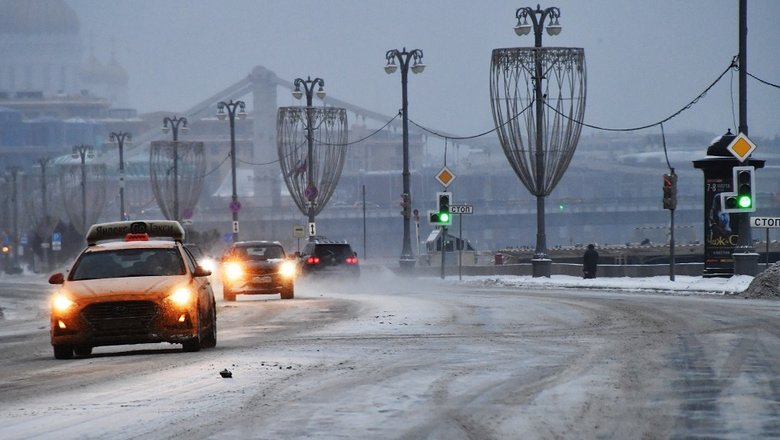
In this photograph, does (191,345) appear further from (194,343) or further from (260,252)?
(260,252)

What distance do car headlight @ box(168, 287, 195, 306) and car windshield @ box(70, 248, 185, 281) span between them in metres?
0.82

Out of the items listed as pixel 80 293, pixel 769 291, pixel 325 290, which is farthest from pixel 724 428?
pixel 325 290

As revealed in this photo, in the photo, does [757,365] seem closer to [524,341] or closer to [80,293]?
[524,341]

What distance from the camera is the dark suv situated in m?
46.2

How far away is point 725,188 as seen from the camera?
131ft

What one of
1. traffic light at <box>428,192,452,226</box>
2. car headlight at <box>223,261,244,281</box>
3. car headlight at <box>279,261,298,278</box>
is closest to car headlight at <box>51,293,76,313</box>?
car headlight at <box>223,261,244,281</box>

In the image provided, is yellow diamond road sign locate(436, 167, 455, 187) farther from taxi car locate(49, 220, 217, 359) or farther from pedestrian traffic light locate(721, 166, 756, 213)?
taxi car locate(49, 220, 217, 359)

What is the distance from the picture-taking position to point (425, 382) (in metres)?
12.8

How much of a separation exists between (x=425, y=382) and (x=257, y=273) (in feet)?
76.5

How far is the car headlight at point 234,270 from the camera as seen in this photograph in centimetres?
3603

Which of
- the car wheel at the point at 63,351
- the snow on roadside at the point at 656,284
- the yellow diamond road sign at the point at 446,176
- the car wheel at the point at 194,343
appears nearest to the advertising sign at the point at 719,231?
the snow on roadside at the point at 656,284

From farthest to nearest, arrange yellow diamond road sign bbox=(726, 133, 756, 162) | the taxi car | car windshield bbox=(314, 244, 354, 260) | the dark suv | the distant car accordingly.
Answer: car windshield bbox=(314, 244, 354, 260) < the dark suv < the distant car < yellow diamond road sign bbox=(726, 133, 756, 162) < the taxi car

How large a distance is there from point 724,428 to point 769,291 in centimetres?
2167

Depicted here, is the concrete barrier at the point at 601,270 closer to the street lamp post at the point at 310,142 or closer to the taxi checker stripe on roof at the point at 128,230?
the street lamp post at the point at 310,142
